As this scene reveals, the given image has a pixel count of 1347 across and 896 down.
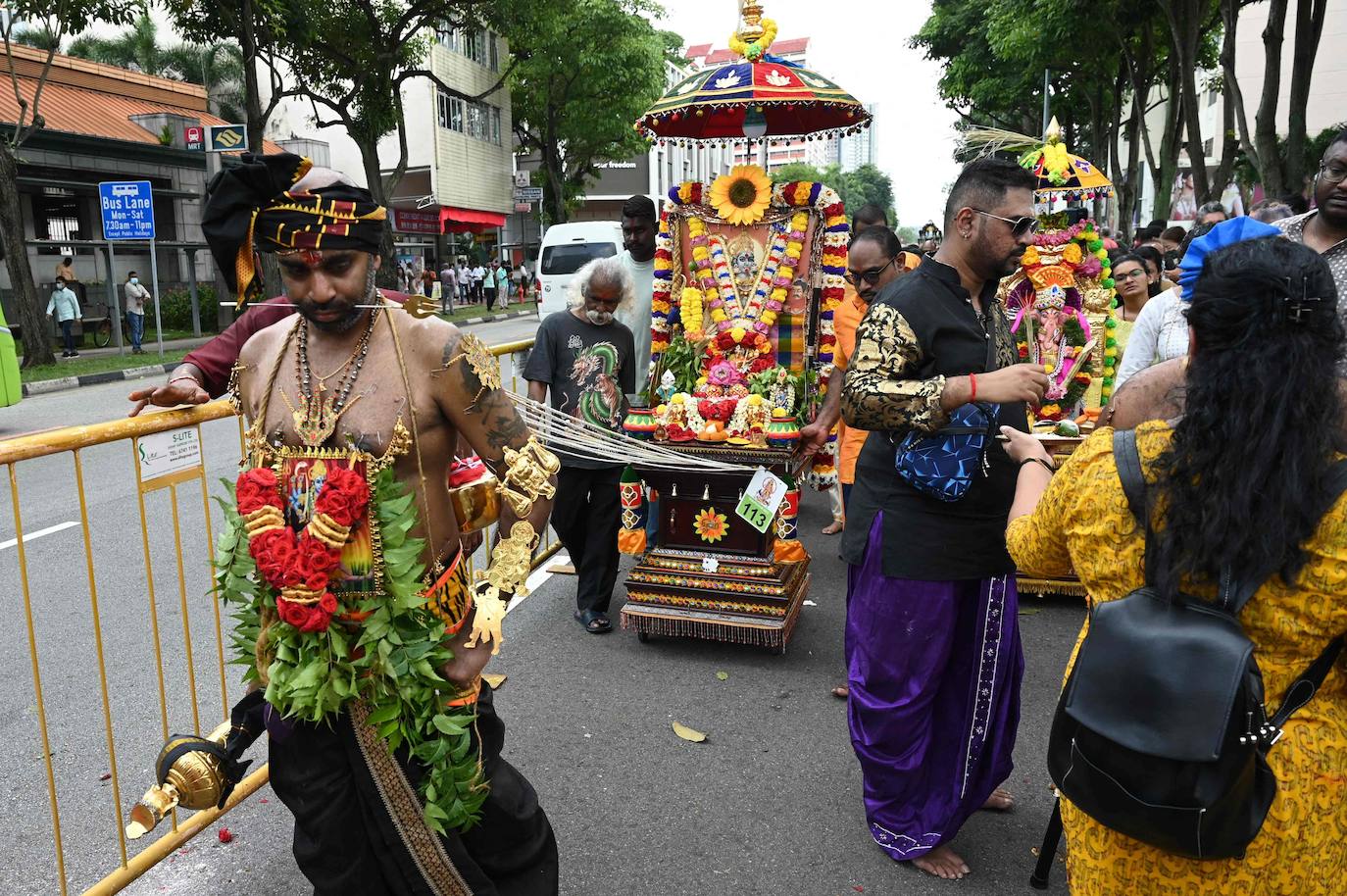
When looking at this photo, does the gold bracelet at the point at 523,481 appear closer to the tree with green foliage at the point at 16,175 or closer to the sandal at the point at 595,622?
the sandal at the point at 595,622

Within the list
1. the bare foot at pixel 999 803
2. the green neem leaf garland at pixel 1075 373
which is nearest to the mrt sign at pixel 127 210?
the green neem leaf garland at pixel 1075 373

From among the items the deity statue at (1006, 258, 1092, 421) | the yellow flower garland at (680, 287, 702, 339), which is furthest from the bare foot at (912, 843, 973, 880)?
the deity statue at (1006, 258, 1092, 421)

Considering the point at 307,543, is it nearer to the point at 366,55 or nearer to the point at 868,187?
the point at 366,55

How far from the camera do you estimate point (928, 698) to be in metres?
2.92

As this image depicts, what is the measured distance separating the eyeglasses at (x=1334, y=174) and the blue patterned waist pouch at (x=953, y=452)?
55.2 inches

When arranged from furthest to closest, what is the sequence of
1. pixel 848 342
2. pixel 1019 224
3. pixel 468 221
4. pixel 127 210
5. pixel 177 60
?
pixel 468 221 < pixel 177 60 < pixel 127 210 < pixel 848 342 < pixel 1019 224

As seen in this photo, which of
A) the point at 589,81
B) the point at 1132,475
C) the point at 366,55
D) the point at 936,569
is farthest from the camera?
the point at 589,81

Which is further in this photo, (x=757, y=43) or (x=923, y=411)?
(x=757, y=43)

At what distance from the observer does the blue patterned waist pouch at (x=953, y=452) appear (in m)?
2.74

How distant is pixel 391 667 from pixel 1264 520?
1.74m

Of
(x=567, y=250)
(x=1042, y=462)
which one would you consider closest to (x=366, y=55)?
(x=567, y=250)

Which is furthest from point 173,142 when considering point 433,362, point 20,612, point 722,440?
point 433,362

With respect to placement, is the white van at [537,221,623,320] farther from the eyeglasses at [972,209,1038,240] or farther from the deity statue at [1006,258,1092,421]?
the eyeglasses at [972,209,1038,240]

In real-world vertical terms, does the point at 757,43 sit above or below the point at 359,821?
above
